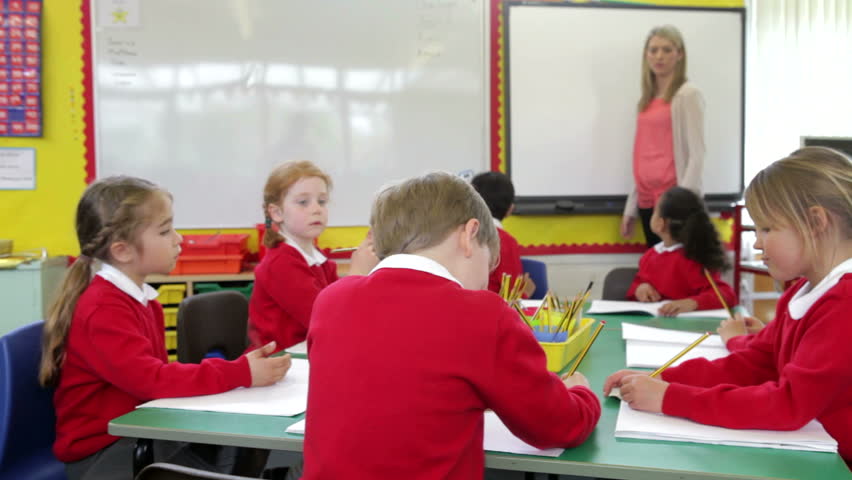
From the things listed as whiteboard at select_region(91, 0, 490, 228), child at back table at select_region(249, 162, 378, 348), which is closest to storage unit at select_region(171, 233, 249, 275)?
whiteboard at select_region(91, 0, 490, 228)

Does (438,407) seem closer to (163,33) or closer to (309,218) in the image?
(309,218)

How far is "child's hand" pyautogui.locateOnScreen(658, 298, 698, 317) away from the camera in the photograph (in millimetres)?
2232

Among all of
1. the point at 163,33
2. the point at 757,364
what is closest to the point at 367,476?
the point at 757,364

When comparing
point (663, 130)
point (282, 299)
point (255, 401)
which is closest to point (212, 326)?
point (282, 299)

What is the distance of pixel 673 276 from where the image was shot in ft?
8.89

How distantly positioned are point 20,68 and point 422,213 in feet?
11.8

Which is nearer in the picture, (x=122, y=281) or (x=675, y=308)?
(x=122, y=281)

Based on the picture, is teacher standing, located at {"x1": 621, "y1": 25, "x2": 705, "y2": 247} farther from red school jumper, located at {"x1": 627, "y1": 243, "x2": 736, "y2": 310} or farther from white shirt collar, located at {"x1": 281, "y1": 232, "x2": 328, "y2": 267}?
white shirt collar, located at {"x1": 281, "y1": 232, "x2": 328, "y2": 267}

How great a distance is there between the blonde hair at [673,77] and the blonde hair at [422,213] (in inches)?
121

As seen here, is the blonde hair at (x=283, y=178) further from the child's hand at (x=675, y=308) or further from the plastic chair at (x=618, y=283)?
the plastic chair at (x=618, y=283)

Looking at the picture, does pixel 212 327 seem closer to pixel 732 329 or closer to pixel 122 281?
pixel 122 281

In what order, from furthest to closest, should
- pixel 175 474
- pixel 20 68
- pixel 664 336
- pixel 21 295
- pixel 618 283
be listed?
1. pixel 20 68
2. pixel 21 295
3. pixel 618 283
4. pixel 664 336
5. pixel 175 474

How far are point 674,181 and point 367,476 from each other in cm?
324

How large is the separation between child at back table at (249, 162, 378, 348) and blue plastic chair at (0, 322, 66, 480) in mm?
637
